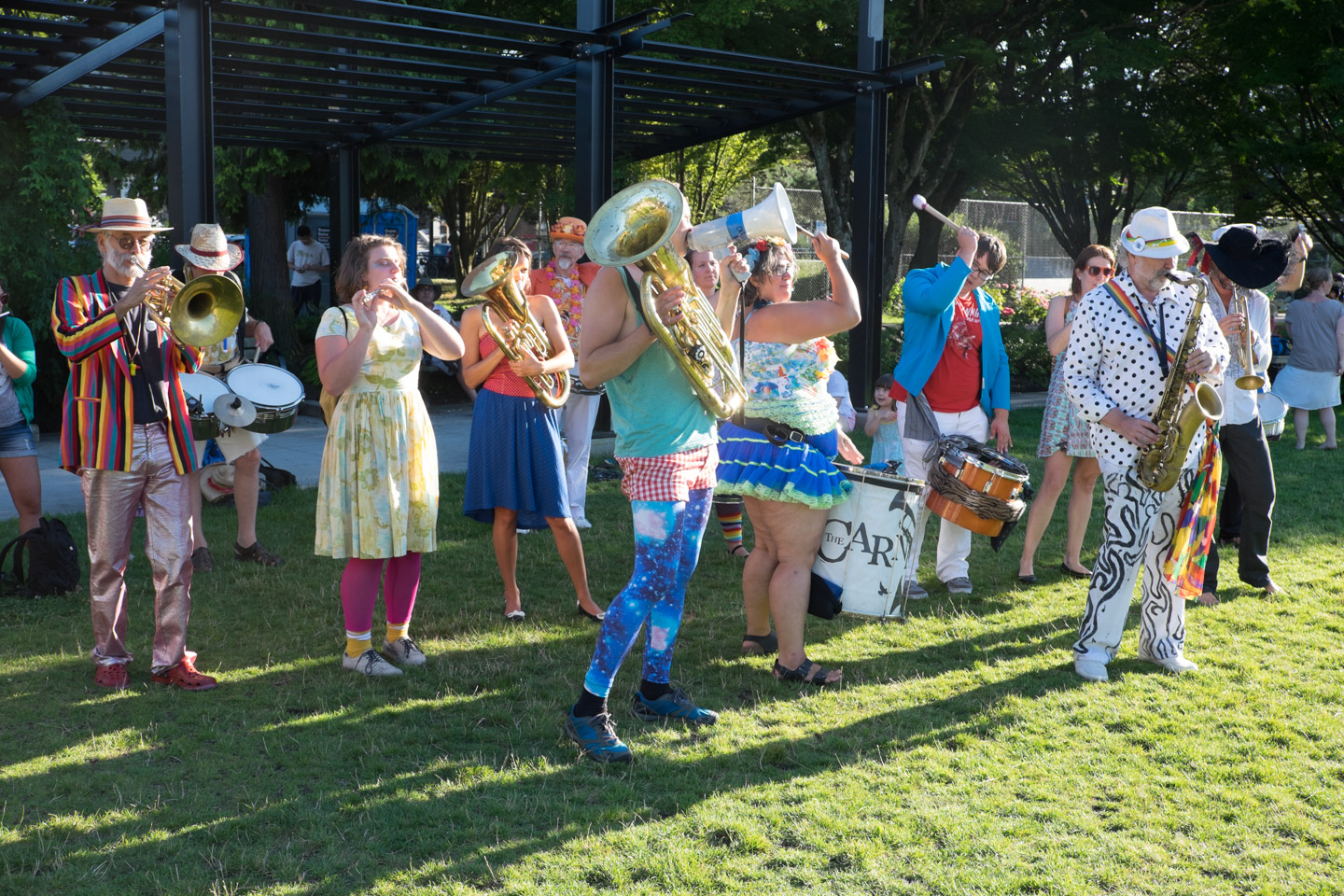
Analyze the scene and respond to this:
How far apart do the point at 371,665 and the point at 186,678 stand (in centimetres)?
73

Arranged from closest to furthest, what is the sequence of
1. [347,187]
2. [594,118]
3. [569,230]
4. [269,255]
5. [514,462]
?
[514,462] < [569,230] < [594,118] < [347,187] < [269,255]

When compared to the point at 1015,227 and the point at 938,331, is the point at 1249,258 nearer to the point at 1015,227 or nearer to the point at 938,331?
the point at 938,331

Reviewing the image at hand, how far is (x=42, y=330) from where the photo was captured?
32.8ft

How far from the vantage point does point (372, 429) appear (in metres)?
4.63

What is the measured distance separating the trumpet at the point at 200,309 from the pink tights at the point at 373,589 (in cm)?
108

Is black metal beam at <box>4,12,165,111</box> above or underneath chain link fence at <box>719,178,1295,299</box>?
underneath

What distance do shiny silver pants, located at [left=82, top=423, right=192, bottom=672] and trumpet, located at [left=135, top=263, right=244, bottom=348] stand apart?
0.40 metres

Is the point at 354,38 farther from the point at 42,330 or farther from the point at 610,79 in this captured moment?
the point at 42,330

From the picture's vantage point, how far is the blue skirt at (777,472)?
4445 millimetres

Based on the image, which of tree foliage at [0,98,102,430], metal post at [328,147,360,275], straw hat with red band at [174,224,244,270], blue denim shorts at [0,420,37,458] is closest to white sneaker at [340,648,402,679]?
straw hat with red band at [174,224,244,270]

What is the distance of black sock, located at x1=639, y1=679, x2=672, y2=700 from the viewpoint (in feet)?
14.2

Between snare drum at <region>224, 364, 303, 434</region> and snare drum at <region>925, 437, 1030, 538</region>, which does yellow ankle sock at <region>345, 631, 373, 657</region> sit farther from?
snare drum at <region>925, 437, 1030, 538</region>

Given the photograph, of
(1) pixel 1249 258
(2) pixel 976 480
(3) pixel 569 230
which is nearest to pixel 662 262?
(2) pixel 976 480

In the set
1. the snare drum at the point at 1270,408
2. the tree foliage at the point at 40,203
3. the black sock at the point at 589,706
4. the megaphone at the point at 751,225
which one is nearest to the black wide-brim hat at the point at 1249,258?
the snare drum at the point at 1270,408
